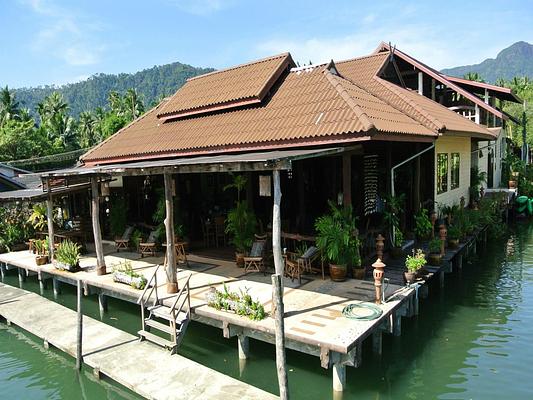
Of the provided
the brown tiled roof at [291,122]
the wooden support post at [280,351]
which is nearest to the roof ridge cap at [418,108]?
the brown tiled roof at [291,122]

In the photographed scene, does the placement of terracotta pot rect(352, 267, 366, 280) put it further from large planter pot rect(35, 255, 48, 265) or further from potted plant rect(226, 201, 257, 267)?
large planter pot rect(35, 255, 48, 265)

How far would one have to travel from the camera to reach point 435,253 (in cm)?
1118

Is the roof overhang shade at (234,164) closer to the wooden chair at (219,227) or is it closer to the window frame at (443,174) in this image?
the wooden chair at (219,227)

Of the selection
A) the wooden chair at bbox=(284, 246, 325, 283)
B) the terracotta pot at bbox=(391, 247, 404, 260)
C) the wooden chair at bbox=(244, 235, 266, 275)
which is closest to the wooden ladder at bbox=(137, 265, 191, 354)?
the wooden chair at bbox=(244, 235, 266, 275)

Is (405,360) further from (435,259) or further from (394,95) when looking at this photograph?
(394,95)

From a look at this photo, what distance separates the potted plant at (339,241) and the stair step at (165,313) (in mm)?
3163

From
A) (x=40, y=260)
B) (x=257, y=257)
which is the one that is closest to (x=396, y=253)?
(x=257, y=257)

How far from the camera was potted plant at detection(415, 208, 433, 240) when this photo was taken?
496 inches

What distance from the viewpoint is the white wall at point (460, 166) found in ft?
49.6

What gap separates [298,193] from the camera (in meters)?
12.6

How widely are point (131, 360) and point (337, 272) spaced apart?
177 inches

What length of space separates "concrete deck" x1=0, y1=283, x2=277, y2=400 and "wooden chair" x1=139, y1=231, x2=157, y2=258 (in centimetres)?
268

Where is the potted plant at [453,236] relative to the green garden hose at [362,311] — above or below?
above

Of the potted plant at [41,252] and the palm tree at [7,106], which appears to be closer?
the potted plant at [41,252]
